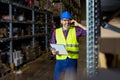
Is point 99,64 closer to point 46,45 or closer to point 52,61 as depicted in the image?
point 52,61

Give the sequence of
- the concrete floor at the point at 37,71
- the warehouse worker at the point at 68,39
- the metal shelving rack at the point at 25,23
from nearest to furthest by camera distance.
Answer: the warehouse worker at the point at 68,39
the concrete floor at the point at 37,71
the metal shelving rack at the point at 25,23

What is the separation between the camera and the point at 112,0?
1344 millimetres

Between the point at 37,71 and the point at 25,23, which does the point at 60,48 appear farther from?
the point at 25,23

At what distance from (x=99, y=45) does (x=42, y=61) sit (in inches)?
339

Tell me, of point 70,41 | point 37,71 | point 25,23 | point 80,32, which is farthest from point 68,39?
point 25,23

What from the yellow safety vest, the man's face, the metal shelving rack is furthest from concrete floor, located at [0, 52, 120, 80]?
the man's face

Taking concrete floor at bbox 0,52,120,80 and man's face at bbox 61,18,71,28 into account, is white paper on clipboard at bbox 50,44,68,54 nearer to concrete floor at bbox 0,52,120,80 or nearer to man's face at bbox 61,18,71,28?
man's face at bbox 61,18,71,28

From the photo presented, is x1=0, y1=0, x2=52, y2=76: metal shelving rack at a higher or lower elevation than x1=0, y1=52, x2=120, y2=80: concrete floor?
higher

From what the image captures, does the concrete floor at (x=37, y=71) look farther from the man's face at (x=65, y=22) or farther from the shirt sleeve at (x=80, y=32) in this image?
the man's face at (x=65, y=22)

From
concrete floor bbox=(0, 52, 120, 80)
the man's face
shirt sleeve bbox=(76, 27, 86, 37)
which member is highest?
the man's face

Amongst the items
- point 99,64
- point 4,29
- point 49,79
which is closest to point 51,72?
point 49,79

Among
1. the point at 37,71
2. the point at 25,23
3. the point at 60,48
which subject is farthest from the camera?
the point at 25,23

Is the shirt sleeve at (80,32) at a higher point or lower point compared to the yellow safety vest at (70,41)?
higher

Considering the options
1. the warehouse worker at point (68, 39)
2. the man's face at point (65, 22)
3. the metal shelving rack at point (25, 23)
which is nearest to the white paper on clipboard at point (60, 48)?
the warehouse worker at point (68, 39)
